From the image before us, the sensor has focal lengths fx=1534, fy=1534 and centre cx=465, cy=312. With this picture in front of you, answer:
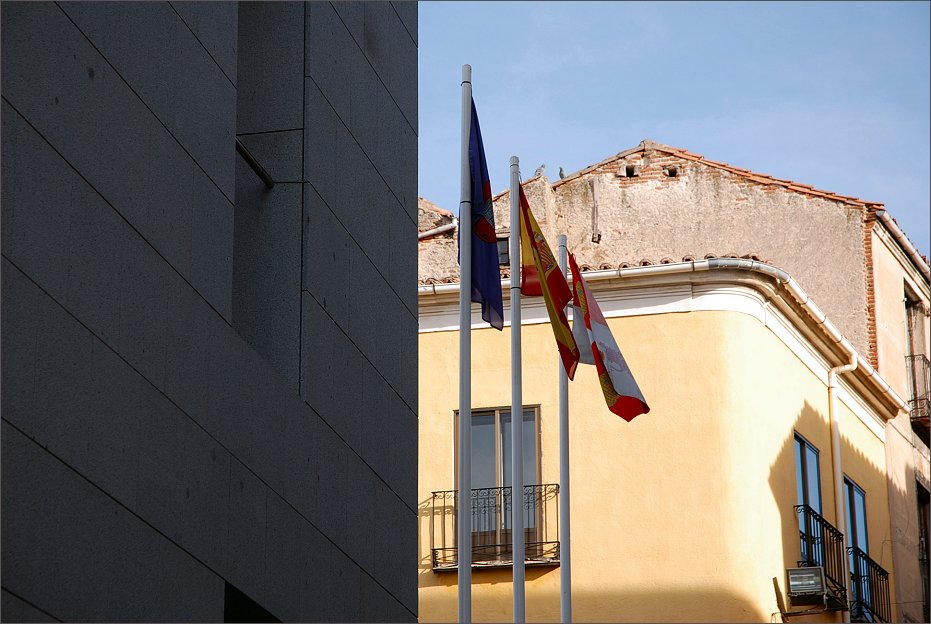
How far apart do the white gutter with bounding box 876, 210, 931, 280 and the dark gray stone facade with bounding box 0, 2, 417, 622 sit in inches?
631

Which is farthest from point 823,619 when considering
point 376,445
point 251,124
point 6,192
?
point 6,192

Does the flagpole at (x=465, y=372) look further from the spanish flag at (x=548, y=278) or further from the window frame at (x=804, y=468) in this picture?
the window frame at (x=804, y=468)

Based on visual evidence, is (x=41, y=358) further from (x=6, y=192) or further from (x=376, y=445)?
(x=376, y=445)

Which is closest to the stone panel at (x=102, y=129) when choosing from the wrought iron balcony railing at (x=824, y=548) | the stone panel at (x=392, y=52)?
the stone panel at (x=392, y=52)

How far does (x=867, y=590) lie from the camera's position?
22.8 meters

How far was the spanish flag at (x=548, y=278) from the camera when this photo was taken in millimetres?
12914

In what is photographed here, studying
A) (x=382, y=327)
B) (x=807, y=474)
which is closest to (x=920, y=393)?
(x=807, y=474)

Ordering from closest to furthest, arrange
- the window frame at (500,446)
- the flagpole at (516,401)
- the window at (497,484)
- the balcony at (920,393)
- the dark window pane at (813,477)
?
the flagpole at (516,401) < the window at (497,484) < the window frame at (500,446) < the dark window pane at (813,477) < the balcony at (920,393)

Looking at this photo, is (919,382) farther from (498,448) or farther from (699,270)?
(498,448)

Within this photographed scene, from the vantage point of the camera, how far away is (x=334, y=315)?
9.38 meters

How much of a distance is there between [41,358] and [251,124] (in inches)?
148

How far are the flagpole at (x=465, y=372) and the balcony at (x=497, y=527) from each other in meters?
8.73

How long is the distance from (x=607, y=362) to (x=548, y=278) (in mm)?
1159

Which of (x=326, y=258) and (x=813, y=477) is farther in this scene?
(x=813, y=477)
